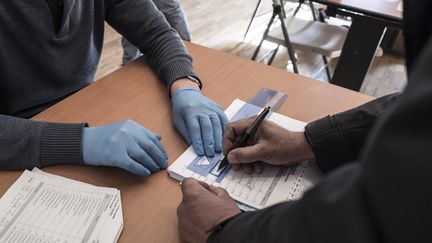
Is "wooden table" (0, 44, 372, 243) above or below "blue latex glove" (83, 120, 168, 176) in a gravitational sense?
below

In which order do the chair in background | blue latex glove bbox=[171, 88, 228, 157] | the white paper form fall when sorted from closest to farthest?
1. the white paper form
2. blue latex glove bbox=[171, 88, 228, 157]
3. the chair in background

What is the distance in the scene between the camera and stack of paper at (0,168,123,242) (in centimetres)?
54

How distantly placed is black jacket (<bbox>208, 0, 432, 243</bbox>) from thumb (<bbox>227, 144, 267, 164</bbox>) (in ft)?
1.01

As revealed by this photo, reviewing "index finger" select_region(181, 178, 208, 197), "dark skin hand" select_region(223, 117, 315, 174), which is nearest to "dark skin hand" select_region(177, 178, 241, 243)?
"index finger" select_region(181, 178, 208, 197)

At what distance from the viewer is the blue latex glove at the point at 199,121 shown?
730 mm

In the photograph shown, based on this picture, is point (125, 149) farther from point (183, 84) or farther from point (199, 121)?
point (183, 84)

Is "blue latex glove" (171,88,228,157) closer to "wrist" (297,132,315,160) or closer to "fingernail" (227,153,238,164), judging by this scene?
"fingernail" (227,153,238,164)

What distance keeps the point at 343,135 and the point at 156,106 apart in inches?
18.1

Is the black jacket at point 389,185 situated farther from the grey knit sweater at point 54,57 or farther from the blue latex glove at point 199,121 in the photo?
the grey knit sweater at point 54,57

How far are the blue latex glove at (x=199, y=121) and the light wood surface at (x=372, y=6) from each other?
1113 millimetres

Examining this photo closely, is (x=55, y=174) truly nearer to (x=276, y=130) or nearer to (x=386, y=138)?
(x=276, y=130)

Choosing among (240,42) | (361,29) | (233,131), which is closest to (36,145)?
(233,131)

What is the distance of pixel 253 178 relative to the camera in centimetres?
66

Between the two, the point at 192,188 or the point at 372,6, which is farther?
the point at 372,6
